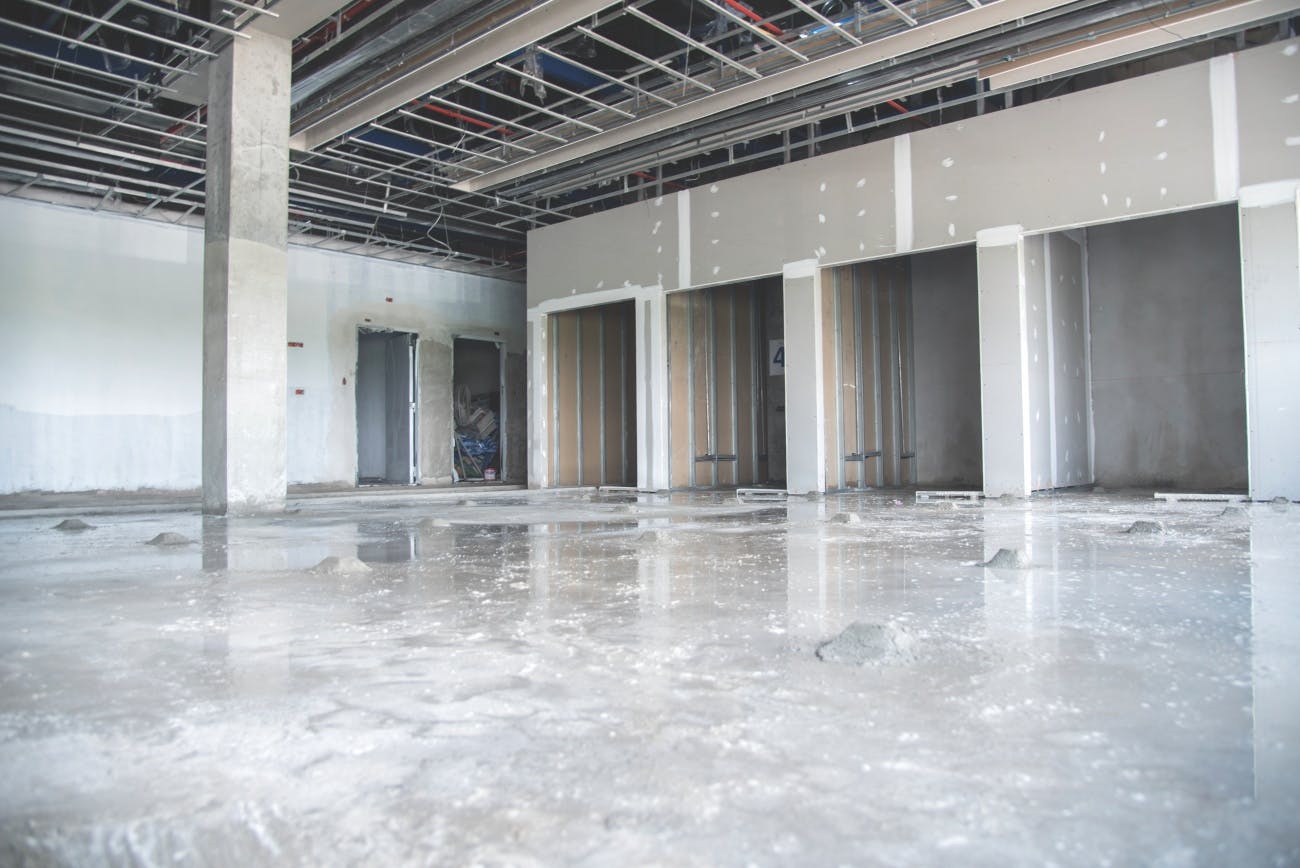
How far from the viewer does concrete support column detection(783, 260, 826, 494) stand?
1152 centimetres

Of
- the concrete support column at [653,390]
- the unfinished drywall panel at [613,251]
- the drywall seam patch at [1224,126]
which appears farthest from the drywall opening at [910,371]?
the drywall seam patch at [1224,126]

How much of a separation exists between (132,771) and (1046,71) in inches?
411

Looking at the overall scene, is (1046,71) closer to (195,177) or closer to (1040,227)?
(1040,227)

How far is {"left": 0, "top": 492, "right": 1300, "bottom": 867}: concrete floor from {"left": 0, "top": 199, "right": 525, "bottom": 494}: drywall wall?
10189mm

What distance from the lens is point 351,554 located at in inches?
204

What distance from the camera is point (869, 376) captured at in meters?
13.2

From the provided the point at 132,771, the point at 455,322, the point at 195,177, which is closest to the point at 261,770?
the point at 132,771

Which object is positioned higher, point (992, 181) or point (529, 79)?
point (529, 79)

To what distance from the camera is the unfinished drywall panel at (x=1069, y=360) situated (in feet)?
36.0

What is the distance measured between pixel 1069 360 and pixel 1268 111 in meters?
3.92

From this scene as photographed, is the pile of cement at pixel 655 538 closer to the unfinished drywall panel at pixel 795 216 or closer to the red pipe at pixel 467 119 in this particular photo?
the unfinished drywall panel at pixel 795 216

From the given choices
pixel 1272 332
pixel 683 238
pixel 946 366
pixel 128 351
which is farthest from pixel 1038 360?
pixel 128 351

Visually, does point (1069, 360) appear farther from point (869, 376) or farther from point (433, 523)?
point (433, 523)

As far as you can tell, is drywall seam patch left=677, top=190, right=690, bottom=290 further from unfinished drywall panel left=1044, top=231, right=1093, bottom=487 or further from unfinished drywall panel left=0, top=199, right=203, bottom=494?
unfinished drywall panel left=0, top=199, right=203, bottom=494
